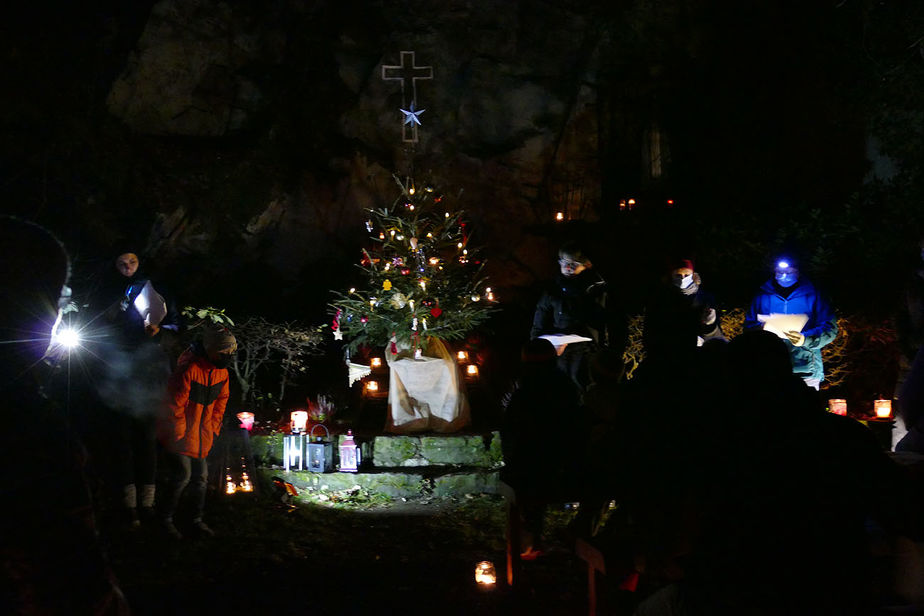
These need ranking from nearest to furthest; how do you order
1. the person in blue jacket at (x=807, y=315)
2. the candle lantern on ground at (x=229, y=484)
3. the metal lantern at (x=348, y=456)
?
the person in blue jacket at (x=807, y=315) < the candle lantern on ground at (x=229, y=484) < the metal lantern at (x=348, y=456)

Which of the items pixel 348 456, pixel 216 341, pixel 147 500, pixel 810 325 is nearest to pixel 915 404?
pixel 810 325

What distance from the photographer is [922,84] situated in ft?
27.3

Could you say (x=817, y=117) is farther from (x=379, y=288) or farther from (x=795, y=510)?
(x=795, y=510)

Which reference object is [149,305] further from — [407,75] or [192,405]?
[407,75]

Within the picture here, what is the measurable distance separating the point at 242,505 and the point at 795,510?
5973 millimetres

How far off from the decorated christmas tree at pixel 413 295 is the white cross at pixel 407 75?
8.69ft

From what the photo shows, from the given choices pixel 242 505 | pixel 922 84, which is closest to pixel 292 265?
pixel 242 505

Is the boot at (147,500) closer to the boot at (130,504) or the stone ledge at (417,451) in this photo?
the boot at (130,504)

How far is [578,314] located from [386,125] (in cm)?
693

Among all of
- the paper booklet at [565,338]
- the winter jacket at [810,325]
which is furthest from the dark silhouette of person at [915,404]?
the paper booklet at [565,338]

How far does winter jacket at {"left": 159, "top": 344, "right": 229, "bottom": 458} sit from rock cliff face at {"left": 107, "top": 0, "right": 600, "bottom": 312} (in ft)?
22.4

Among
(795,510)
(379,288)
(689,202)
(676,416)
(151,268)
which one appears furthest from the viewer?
(689,202)

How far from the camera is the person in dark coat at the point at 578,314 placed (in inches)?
284

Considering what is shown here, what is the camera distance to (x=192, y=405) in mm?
5602
